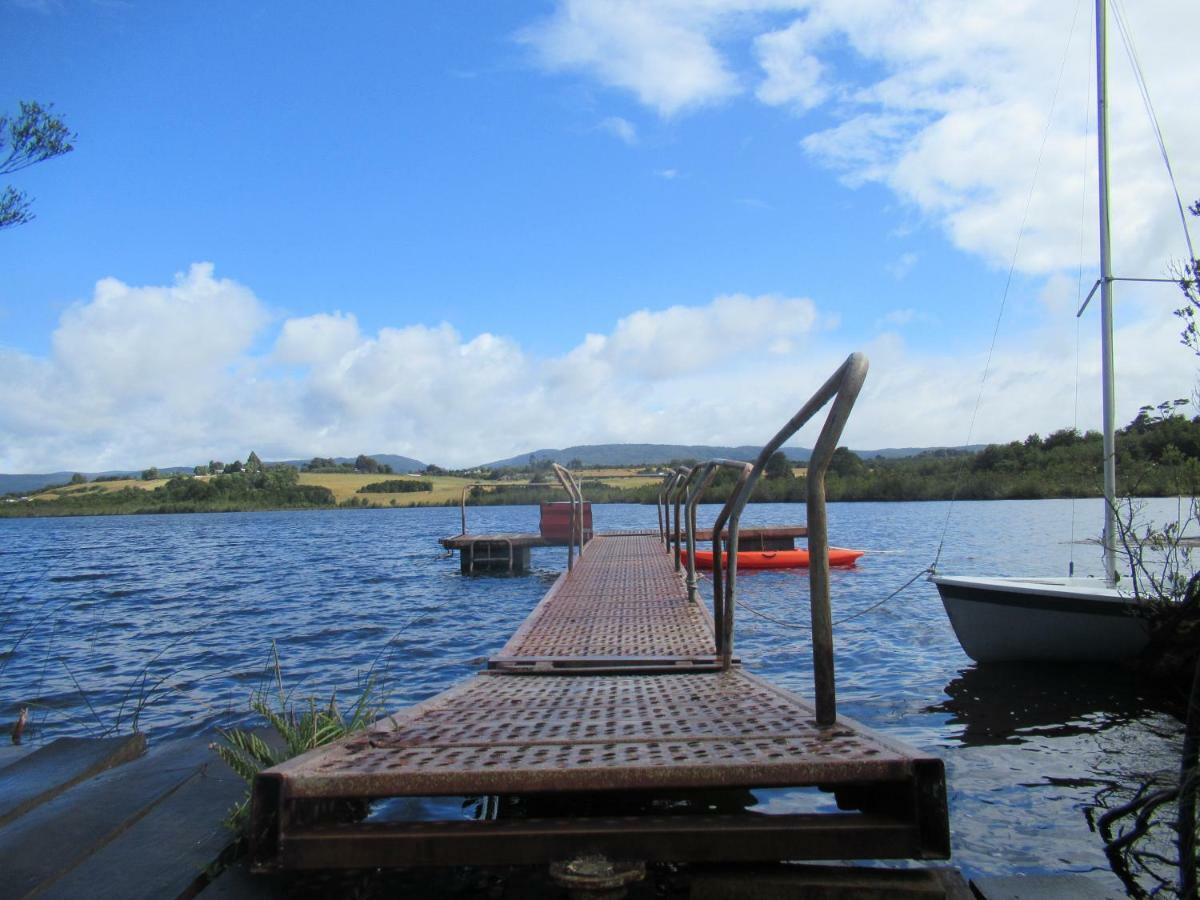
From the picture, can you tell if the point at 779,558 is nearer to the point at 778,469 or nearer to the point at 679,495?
the point at 778,469

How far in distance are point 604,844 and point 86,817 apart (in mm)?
2375

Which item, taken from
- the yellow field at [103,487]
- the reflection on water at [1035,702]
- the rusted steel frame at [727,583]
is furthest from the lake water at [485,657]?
the yellow field at [103,487]

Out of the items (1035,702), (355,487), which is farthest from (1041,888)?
(355,487)

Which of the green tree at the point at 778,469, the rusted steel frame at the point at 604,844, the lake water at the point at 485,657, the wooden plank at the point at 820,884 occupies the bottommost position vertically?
the lake water at the point at 485,657

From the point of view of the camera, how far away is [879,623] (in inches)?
537

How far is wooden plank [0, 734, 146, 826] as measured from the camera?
3.90 m

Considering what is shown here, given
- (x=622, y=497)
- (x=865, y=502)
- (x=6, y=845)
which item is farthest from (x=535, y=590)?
(x=865, y=502)

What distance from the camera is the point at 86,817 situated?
361cm

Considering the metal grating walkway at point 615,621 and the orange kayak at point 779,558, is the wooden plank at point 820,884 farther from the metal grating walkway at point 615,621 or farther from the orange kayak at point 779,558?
the orange kayak at point 779,558

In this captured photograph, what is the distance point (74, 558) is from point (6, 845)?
3448 cm

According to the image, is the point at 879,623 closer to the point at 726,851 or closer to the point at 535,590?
the point at 535,590

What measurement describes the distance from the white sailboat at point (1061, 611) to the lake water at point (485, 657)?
254mm

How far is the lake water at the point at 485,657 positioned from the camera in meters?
5.86

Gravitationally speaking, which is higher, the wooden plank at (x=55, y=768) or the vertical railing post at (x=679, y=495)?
the vertical railing post at (x=679, y=495)
